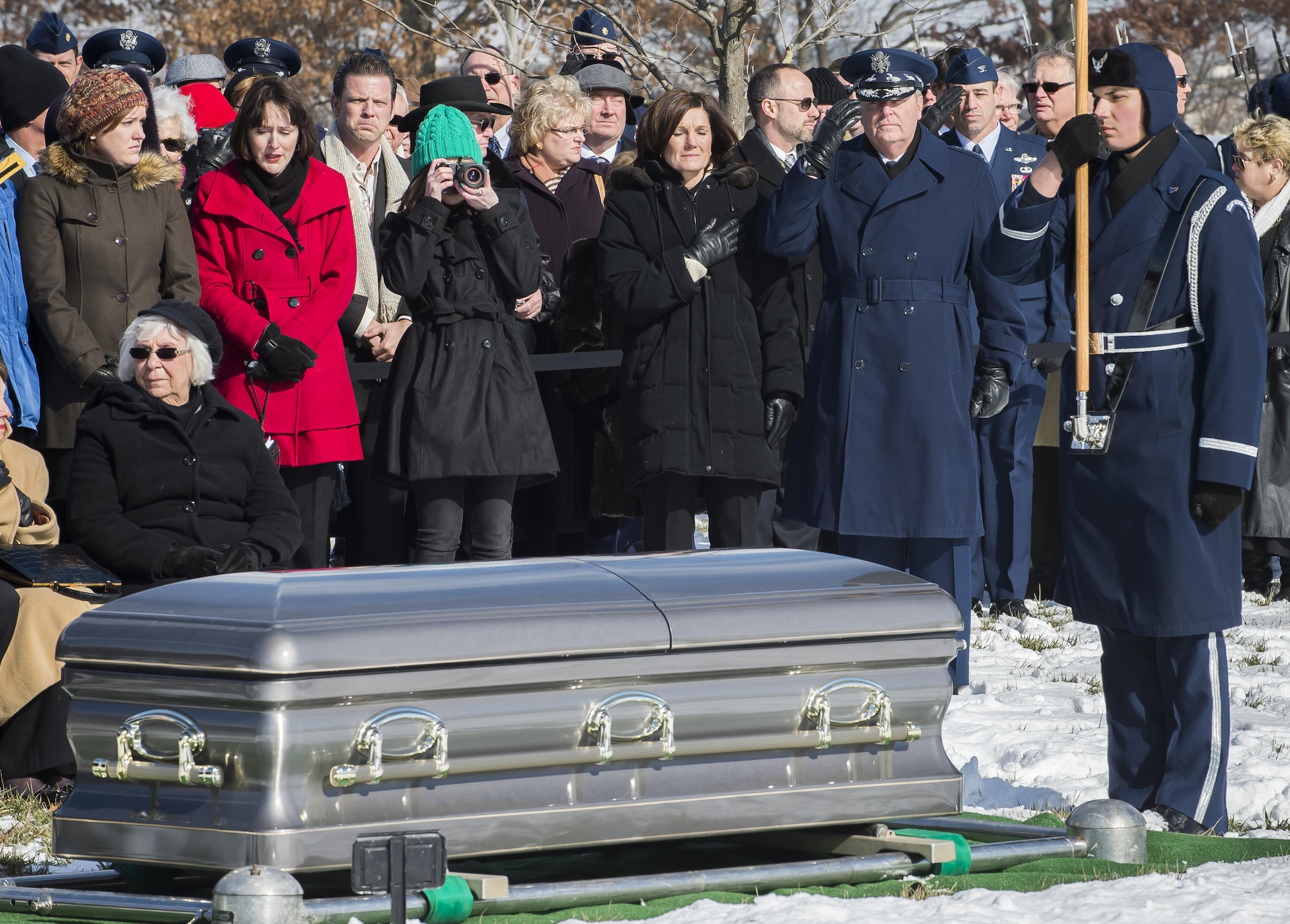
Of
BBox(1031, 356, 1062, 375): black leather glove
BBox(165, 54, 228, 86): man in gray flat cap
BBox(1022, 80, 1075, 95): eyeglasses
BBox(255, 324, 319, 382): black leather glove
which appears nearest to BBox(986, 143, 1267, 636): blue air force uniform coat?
BBox(255, 324, 319, 382): black leather glove

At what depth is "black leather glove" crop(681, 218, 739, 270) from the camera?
643 cm

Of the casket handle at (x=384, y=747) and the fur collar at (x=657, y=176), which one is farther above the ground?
the fur collar at (x=657, y=176)

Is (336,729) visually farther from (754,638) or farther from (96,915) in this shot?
(754,638)

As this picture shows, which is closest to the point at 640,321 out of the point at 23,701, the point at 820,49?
the point at 23,701

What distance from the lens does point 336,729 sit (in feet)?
11.3

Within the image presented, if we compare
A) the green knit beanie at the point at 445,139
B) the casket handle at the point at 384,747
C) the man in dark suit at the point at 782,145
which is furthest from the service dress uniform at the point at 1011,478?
the casket handle at the point at 384,747


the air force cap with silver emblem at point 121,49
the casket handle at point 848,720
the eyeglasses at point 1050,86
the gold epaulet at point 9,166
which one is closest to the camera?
the casket handle at point 848,720

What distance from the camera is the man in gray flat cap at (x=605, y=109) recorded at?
28.4 ft

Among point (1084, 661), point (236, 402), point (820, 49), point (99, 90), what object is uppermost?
point (820, 49)

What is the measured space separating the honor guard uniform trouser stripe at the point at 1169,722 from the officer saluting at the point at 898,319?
47.1 inches

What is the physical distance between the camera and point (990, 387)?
241 inches

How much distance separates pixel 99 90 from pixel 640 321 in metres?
1.90

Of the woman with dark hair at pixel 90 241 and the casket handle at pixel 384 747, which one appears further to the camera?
the woman with dark hair at pixel 90 241

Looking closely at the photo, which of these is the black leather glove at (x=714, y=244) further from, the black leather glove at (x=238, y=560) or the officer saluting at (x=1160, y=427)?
the black leather glove at (x=238, y=560)
